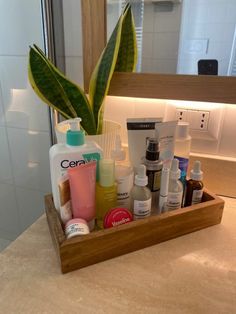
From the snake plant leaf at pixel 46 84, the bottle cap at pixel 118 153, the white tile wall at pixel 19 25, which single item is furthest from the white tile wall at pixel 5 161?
the bottle cap at pixel 118 153

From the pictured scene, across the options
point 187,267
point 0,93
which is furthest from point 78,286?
point 0,93

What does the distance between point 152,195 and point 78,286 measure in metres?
0.22

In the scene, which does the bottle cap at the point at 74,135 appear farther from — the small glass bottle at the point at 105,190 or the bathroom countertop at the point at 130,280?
the bathroom countertop at the point at 130,280

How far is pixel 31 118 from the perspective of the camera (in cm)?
78

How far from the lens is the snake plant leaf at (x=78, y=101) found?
0.53m

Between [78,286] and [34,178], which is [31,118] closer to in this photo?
[34,178]

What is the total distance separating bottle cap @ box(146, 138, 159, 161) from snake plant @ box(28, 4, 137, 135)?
146 millimetres

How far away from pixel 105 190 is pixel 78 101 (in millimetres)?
212

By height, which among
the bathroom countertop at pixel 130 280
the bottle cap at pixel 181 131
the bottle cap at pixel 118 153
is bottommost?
the bathroom countertop at pixel 130 280

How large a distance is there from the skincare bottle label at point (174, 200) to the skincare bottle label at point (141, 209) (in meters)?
0.05

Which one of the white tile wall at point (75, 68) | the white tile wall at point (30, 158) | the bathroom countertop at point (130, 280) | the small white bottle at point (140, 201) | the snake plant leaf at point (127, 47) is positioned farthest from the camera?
the white tile wall at point (30, 158)

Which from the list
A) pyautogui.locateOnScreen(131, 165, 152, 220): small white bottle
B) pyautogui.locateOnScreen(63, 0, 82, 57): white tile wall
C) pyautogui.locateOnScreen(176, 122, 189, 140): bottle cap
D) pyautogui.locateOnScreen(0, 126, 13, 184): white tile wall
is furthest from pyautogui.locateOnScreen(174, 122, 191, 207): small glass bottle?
pyautogui.locateOnScreen(0, 126, 13, 184): white tile wall

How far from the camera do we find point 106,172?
444 mm

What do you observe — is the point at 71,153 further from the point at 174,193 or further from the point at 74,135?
the point at 174,193
